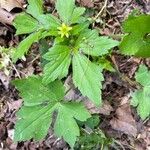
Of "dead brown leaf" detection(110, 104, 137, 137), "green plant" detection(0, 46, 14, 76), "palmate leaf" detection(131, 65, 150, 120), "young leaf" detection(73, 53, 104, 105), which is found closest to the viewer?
"young leaf" detection(73, 53, 104, 105)

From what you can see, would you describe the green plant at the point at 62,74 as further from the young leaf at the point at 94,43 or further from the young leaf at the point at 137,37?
the young leaf at the point at 137,37

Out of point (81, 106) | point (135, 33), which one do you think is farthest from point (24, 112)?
point (135, 33)

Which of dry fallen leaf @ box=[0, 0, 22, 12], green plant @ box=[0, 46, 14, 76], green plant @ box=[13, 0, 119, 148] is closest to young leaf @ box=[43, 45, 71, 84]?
green plant @ box=[13, 0, 119, 148]

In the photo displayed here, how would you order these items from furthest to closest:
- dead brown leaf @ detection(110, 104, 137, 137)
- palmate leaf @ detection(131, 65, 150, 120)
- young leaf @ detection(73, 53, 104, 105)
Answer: dead brown leaf @ detection(110, 104, 137, 137) → palmate leaf @ detection(131, 65, 150, 120) → young leaf @ detection(73, 53, 104, 105)

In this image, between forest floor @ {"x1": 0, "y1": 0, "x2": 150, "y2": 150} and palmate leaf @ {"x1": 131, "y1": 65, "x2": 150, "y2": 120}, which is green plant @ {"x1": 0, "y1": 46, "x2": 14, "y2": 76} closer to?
forest floor @ {"x1": 0, "y1": 0, "x2": 150, "y2": 150}

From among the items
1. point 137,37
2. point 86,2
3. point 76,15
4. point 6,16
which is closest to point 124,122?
point 137,37

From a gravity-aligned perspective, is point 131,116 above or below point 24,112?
below

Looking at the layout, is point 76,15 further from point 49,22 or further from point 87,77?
point 87,77

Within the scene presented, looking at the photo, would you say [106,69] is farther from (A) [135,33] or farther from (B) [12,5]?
(B) [12,5]
